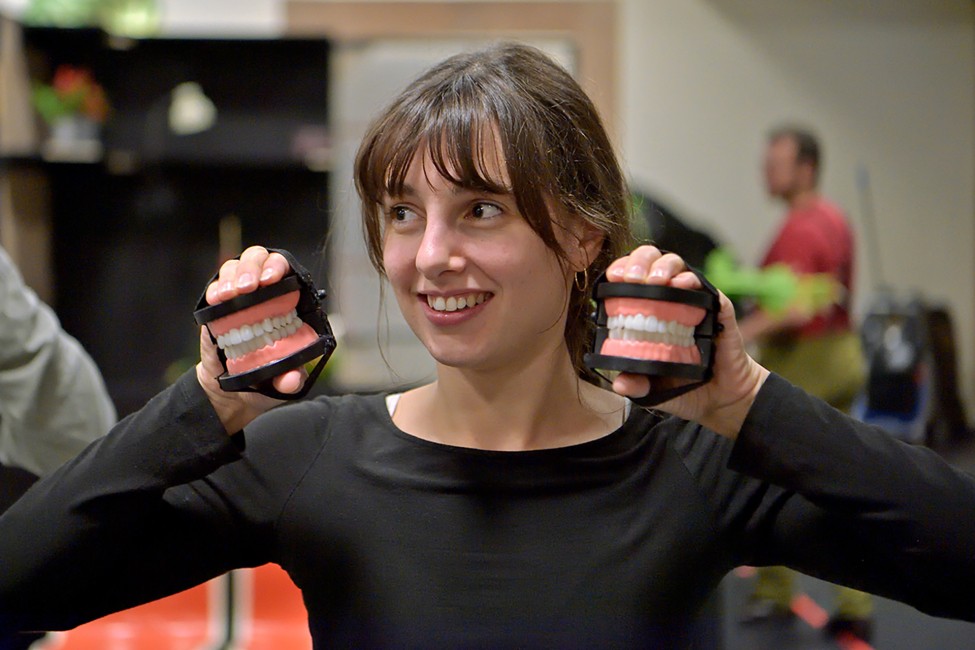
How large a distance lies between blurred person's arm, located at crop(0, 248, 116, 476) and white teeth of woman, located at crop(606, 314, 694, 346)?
0.86 meters

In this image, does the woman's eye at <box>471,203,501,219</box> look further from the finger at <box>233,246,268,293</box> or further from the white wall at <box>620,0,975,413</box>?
the white wall at <box>620,0,975,413</box>

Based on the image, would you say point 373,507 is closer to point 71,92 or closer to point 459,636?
point 459,636

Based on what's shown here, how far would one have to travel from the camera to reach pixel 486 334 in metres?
1.02

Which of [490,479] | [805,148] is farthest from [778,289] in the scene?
[490,479]

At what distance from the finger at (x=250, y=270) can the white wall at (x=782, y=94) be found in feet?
13.7

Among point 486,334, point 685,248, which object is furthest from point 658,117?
point 486,334

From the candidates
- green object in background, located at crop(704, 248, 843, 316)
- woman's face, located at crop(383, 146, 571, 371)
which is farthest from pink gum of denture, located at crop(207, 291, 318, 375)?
green object in background, located at crop(704, 248, 843, 316)

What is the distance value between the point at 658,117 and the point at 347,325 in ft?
6.24

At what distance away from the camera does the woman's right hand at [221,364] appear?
0.94 meters

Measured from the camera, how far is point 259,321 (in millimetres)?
948

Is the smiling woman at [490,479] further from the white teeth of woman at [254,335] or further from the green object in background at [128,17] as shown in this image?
the green object in background at [128,17]

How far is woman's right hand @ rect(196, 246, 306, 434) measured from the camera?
3.10 feet

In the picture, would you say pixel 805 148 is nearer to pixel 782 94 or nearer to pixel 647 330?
pixel 782 94

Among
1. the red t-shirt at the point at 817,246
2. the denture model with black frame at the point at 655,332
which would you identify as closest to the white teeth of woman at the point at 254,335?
the denture model with black frame at the point at 655,332
